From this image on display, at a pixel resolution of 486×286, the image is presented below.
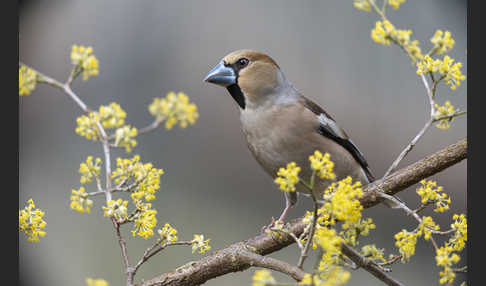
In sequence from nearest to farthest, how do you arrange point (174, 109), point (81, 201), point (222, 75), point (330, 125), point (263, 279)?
point (263, 279) → point (81, 201) → point (174, 109) → point (222, 75) → point (330, 125)

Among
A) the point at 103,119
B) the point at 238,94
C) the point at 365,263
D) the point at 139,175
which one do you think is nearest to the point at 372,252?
the point at 365,263

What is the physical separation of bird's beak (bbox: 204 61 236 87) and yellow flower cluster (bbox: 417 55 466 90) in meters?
0.55

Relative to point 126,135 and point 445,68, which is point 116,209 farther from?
point 445,68

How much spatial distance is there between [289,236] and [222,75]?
469 mm

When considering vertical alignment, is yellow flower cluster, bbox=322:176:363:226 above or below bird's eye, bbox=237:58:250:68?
below

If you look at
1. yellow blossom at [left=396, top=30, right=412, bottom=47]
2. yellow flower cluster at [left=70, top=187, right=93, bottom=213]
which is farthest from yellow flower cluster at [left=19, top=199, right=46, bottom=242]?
yellow blossom at [left=396, top=30, right=412, bottom=47]

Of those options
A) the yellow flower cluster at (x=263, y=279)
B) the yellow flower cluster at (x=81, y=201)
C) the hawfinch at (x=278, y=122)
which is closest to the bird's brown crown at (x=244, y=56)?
the hawfinch at (x=278, y=122)

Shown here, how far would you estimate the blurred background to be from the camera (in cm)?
130

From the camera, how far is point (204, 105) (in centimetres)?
193

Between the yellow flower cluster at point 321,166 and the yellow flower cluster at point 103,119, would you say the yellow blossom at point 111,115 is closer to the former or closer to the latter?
the yellow flower cluster at point 103,119

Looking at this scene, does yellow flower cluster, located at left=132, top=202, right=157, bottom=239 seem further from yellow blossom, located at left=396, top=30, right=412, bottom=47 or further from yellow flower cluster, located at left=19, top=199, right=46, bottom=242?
yellow blossom, located at left=396, top=30, right=412, bottom=47

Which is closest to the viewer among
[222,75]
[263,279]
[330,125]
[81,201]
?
→ [263,279]

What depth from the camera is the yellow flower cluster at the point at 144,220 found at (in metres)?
0.95

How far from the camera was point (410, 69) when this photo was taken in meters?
1.37
